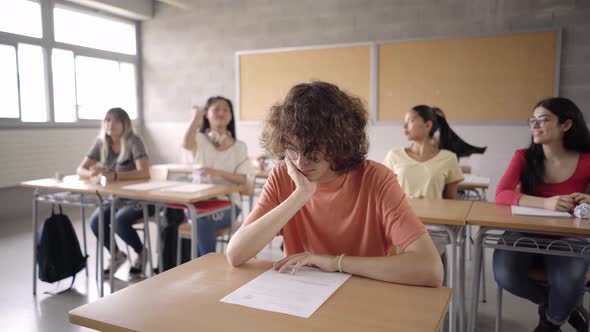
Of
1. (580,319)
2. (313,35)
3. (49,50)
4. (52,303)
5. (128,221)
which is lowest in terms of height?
Answer: (52,303)

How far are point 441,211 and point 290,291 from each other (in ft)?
4.36

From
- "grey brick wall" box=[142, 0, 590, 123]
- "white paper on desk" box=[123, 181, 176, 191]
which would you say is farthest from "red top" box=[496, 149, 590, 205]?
"grey brick wall" box=[142, 0, 590, 123]

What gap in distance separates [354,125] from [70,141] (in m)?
5.53

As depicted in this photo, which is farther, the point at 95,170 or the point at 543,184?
the point at 95,170

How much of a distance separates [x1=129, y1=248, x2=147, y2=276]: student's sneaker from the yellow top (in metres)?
1.88

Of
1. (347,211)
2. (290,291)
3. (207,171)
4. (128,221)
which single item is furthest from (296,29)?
(290,291)

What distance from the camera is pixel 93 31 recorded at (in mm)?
6227

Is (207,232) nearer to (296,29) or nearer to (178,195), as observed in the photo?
(178,195)

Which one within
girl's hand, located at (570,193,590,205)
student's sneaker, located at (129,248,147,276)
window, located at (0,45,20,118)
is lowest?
student's sneaker, located at (129,248,147,276)

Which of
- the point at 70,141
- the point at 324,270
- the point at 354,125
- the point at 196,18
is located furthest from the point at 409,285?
the point at 196,18

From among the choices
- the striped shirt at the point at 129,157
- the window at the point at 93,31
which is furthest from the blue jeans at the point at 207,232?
the window at the point at 93,31

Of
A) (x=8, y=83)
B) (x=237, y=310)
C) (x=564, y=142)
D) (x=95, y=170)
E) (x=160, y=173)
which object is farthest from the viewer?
(x=8, y=83)

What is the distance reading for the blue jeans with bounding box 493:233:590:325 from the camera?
5.94ft

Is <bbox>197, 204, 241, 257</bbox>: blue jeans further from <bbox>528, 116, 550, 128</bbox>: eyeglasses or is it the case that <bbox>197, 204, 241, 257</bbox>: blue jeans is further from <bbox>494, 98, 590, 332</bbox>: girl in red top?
<bbox>528, 116, 550, 128</bbox>: eyeglasses
